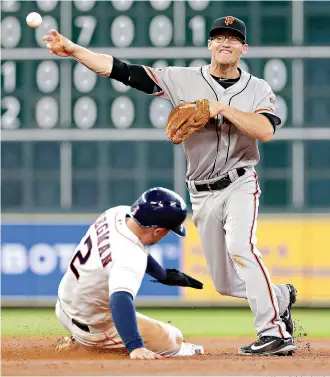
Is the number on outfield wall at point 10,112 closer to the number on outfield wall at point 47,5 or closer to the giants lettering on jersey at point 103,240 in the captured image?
the number on outfield wall at point 47,5

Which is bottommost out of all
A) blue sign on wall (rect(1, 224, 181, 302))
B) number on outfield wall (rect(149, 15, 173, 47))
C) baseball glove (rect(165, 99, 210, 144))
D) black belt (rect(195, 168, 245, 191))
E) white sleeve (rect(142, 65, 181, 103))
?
blue sign on wall (rect(1, 224, 181, 302))

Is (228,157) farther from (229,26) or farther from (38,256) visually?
(38,256)

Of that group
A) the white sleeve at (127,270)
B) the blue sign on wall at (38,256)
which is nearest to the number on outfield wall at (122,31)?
the blue sign on wall at (38,256)

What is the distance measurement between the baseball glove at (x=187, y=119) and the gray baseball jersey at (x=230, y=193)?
0.51 ft

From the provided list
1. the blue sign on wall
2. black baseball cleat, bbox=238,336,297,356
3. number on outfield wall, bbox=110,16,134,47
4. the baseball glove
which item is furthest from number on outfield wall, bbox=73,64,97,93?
black baseball cleat, bbox=238,336,297,356

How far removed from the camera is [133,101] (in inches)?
375

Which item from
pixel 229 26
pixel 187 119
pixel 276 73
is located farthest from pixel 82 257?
pixel 276 73

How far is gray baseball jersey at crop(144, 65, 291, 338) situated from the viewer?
17.7 ft

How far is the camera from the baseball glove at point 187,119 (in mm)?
5410

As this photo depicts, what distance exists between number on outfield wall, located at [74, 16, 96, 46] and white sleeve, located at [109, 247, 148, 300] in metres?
4.84

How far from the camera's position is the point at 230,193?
5.59 metres

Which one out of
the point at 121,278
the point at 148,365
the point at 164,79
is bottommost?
the point at 148,365

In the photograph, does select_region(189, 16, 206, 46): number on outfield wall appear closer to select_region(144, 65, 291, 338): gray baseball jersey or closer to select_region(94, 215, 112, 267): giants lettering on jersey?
select_region(144, 65, 291, 338): gray baseball jersey

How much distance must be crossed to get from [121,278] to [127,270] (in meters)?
0.07
